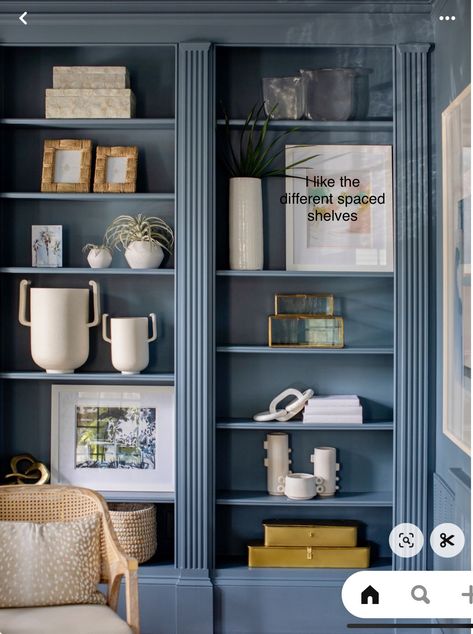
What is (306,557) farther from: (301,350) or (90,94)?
(90,94)

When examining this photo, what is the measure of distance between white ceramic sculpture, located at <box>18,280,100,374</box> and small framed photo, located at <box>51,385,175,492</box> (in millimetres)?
67

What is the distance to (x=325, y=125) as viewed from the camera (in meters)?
1.34

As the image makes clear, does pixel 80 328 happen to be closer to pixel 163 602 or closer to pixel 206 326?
pixel 206 326

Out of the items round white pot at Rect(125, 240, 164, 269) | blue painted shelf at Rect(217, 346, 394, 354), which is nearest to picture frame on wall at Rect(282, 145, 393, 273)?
blue painted shelf at Rect(217, 346, 394, 354)

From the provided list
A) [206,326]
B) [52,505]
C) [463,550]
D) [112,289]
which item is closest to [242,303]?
[206,326]

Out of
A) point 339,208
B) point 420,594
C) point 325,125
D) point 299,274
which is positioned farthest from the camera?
point 299,274

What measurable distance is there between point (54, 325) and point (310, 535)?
0.59 metres

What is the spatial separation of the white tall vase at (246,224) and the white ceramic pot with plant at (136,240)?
139mm

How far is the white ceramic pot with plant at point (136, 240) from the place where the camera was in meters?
1.49

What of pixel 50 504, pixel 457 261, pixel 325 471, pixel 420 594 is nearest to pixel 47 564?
pixel 50 504

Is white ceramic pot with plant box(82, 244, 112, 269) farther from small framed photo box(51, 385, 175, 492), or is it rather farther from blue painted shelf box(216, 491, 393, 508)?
blue painted shelf box(216, 491, 393, 508)

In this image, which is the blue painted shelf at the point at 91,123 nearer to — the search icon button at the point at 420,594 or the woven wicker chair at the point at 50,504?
the woven wicker chair at the point at 50,504

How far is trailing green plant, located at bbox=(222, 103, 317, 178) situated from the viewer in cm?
144

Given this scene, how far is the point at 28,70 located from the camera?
55.6 inches
